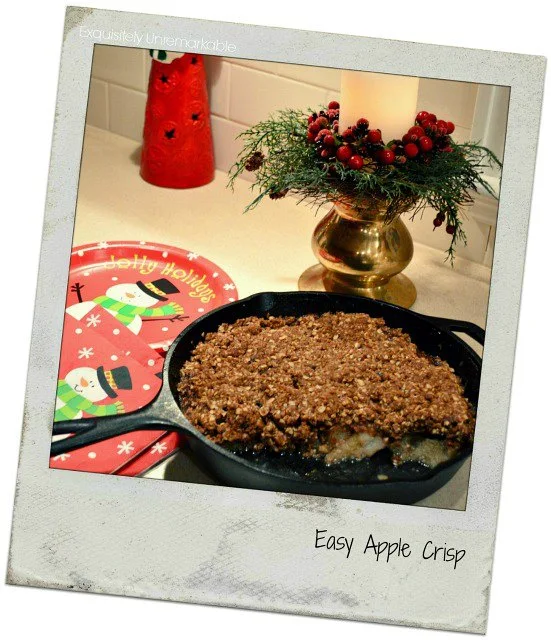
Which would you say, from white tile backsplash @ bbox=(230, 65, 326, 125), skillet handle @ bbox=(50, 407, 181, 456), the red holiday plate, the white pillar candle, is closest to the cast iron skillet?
skillet handle @ bbox=(50, 407, 181, 456)

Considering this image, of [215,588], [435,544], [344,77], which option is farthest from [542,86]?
[215,588]

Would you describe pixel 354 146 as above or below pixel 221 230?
above

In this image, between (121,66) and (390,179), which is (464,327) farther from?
(121,66)

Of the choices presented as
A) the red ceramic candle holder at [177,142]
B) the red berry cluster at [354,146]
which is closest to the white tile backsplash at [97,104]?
the red ceramic candle holder at [177,142]

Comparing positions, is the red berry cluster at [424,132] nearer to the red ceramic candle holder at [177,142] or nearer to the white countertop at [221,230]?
the white countertop at [221,230]

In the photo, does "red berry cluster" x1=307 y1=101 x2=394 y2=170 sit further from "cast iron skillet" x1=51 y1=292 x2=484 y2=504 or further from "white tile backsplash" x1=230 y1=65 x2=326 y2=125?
"cast iron skillet" x1=51 y1=292 x2=484 y2=504

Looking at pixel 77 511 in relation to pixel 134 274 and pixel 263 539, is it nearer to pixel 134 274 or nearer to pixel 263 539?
pixel 263 539

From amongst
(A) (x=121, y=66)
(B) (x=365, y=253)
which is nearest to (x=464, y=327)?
(B) (x=365, y=253)
